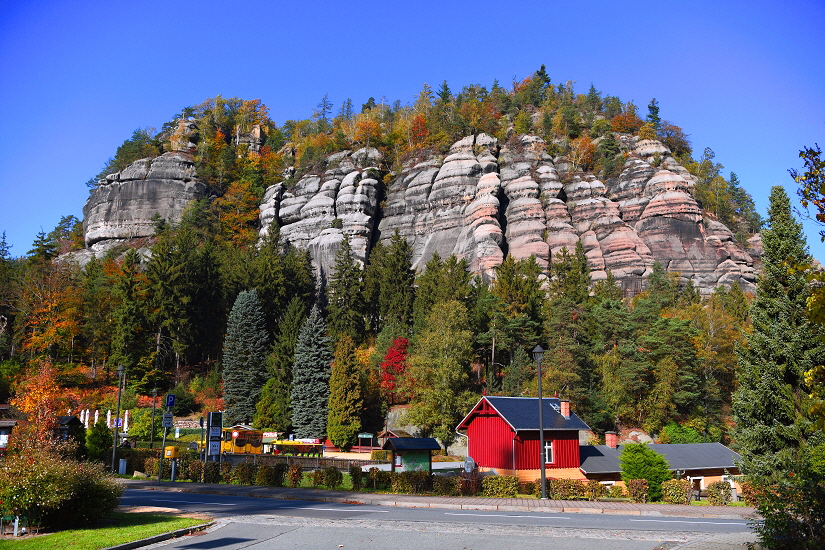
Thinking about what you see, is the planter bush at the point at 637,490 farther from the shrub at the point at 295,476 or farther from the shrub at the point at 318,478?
the shrub at the point at 295,476

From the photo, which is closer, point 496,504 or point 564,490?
point 496,504

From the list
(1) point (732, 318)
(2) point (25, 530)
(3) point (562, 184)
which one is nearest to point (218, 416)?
(2) point (25, 530)

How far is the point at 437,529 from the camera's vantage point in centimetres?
1547

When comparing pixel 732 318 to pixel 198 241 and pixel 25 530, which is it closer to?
pixel 25 530

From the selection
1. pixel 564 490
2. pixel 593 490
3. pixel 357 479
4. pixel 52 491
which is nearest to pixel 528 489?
pixel 564 490

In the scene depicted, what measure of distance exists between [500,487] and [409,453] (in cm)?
534

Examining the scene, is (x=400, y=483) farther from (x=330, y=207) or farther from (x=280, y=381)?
(x=330, y=207)

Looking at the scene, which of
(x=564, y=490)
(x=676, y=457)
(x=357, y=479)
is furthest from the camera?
(x=676, y=457)

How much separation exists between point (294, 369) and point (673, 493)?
38720 mm

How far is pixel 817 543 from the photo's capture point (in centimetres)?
1011

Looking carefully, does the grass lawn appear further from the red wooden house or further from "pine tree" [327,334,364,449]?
"pine tree" [327,334,364,449]

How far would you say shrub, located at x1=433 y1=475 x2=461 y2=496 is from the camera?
24.1 metres

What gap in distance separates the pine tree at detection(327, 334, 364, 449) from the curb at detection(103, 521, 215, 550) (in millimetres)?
36280

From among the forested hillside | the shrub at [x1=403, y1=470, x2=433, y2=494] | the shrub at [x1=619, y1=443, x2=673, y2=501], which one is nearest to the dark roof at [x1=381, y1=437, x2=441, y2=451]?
the shrub at [x1=403, y1=470, x2=433, y2=494]
